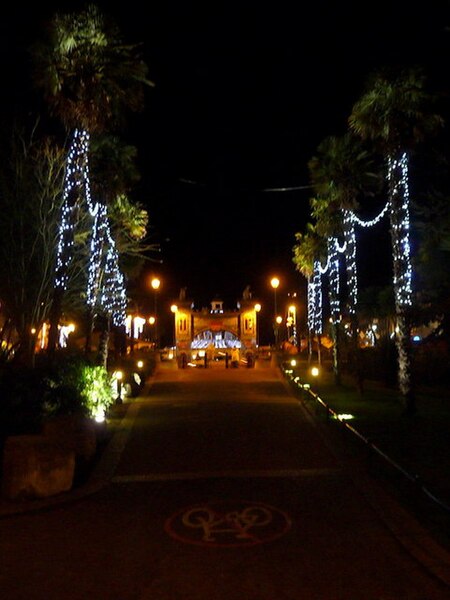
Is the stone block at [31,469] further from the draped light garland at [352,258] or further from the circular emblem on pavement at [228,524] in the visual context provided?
the draped light garland at [352,258]

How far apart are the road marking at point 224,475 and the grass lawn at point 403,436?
1.00m

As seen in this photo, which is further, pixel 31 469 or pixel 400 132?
pixel 400 132

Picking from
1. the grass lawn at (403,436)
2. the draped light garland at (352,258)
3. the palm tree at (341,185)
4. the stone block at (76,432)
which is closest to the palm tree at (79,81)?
the stone block at (76,432)

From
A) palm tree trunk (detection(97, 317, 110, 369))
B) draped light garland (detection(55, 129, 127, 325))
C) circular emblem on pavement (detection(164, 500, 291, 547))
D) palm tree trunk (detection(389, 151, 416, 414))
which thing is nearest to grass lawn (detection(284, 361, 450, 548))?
circular emblem on pavement (detection(164, 500, 291, 547))

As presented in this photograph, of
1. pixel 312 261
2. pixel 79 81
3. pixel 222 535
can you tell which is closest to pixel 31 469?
pixel 222 535

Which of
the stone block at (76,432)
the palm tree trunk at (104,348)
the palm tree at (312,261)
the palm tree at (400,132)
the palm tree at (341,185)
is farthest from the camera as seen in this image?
the palm tree at (312,261)

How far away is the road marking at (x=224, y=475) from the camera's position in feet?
37.3

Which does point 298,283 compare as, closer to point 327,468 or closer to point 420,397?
point 420,397

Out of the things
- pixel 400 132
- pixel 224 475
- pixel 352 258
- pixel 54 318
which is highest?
pixel 400 132

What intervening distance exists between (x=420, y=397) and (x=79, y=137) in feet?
49.3

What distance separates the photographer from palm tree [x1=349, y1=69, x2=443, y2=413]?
2008 centimetres

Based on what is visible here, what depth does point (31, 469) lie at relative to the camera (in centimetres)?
961

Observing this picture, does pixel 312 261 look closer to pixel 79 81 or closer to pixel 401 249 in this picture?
pixel 401 249

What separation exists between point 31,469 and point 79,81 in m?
12.9
